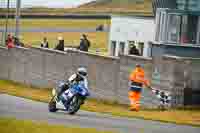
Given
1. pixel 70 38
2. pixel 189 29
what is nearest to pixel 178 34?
pixel 189 29

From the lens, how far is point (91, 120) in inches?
910

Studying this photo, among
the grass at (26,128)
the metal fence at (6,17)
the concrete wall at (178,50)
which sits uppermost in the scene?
the metal fence at (6,17)

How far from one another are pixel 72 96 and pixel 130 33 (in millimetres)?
23337

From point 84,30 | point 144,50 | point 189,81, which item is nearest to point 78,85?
point 189,81

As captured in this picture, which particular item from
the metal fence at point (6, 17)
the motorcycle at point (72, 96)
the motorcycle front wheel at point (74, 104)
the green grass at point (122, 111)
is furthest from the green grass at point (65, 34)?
the motorcycle front wheel at point (74, 104)

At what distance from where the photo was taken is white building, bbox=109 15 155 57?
4650 cm

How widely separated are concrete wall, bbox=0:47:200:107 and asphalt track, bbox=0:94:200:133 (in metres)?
3.23

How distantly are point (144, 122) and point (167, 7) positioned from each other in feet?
58.5

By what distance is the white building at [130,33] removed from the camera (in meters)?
46.5

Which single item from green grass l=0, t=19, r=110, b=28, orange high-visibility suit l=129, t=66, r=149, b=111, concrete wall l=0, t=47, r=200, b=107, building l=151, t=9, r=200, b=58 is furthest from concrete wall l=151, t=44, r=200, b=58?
green grass l=0, t=19, r=110, b=28

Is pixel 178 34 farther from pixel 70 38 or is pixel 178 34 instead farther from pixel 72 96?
pixel 70 38

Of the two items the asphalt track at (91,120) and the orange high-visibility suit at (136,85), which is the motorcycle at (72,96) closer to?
the asphalt track at (91,120)

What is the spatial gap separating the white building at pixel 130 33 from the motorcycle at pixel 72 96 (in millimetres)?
18657

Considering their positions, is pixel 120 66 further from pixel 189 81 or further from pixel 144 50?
pixel 144 50
